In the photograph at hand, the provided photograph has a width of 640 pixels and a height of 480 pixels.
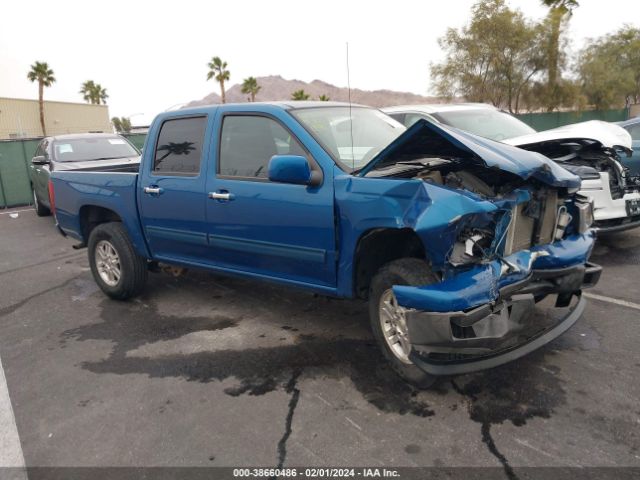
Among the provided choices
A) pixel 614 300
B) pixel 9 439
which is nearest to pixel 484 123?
pixel 614 300

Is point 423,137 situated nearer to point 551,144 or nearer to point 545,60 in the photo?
point 551,144

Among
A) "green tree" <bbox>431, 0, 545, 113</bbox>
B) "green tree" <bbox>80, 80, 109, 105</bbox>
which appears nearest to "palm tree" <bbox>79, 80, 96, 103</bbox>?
"green tree" <bbox>80, 80, 109, 105</bbox>

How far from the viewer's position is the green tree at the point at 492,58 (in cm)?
2923

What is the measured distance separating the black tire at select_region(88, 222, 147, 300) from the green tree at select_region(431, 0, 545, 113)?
93.5 ft

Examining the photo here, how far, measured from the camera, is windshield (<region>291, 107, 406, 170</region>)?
379 cm

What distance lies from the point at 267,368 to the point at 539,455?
6.21 feet

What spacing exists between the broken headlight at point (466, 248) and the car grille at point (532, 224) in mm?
249

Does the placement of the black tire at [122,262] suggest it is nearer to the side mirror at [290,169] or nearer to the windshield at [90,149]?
the side mirror at [290,169]

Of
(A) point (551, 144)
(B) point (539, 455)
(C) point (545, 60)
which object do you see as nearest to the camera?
(B) point (539, 455)

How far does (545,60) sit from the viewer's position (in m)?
30.0

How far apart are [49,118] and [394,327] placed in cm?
4908

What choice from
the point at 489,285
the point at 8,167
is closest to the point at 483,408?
the point at 489,285

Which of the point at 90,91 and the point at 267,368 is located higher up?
the point at 90,91

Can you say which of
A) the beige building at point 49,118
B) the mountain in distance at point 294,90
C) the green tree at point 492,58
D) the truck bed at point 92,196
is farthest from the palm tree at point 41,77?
the mountain in distance at point 294,90
